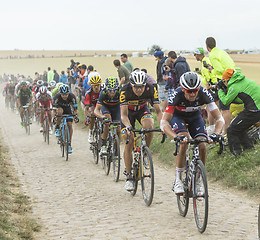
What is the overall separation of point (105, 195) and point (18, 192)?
2.03 metres

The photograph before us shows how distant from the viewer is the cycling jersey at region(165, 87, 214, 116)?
6766 mm

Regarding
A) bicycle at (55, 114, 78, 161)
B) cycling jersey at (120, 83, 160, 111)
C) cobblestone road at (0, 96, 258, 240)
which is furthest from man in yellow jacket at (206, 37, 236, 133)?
bicycle at (55, 114, 78, 161)

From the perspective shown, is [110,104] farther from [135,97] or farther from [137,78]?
[137,78]

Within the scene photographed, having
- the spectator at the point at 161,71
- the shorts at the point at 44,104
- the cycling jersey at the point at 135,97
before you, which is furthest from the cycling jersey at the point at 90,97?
the shorts at the point at 44,104

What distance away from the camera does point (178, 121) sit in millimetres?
6969

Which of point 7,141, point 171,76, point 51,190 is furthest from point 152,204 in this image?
point 7,141

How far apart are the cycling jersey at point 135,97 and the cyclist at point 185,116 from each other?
4.83 ft

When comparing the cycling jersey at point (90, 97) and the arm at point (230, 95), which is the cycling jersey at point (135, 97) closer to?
the arm at point (230, 95)

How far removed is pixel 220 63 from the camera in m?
10.8

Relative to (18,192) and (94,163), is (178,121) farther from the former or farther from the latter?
(94,163)

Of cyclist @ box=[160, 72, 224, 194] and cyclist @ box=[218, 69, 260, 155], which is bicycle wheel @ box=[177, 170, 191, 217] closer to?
cyclist @ box=[160, 72, 224, 194]

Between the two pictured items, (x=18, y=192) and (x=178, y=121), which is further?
(x=18, y=192)

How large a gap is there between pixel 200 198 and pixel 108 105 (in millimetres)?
5164

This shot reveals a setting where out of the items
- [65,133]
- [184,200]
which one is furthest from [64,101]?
[184,200]
